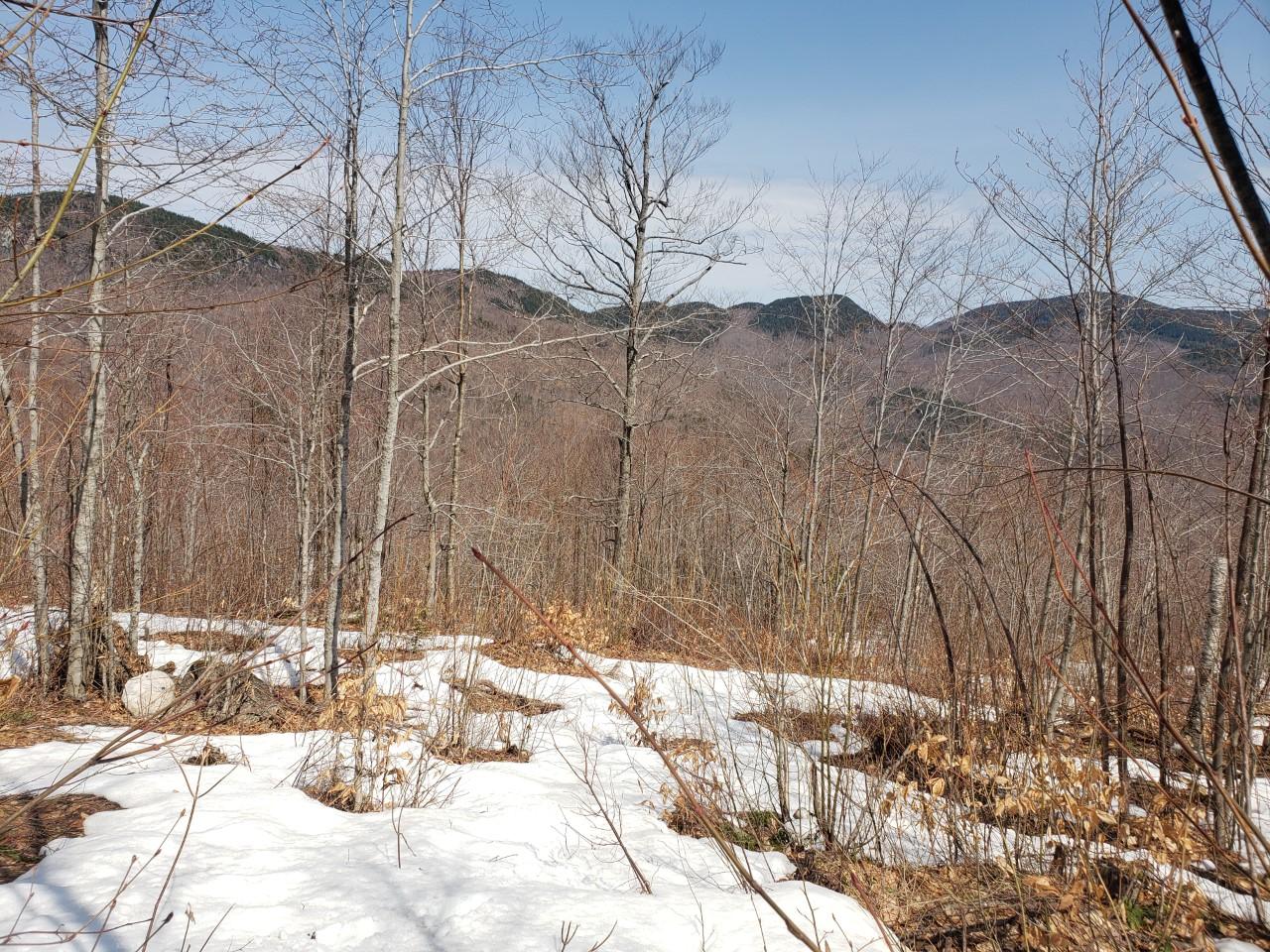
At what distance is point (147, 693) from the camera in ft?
19.9

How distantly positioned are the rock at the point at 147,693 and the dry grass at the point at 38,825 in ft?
7.96

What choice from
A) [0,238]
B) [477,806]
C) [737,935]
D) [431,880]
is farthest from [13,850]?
[0,238]

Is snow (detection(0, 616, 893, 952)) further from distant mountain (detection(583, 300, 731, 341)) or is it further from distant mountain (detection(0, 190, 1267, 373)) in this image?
distant mountain (detection(583, 300, 731, 341))

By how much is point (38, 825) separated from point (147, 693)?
2.98 metres

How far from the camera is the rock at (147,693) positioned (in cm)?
599

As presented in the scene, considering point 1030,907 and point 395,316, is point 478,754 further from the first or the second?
point 1030,907

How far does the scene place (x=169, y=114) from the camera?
279 centimetres

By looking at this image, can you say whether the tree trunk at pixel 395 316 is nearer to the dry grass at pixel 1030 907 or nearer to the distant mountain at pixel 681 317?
the dry grass at pixel 1030 907

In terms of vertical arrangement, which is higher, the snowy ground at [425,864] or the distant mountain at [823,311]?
the distant mountain at [823,311]

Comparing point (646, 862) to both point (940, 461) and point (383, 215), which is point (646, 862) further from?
point (940, 461)

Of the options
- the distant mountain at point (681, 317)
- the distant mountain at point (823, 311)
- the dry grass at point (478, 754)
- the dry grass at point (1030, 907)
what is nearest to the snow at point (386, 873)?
the dry grass at point (1030, 907)

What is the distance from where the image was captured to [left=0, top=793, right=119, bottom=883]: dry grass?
2941 millimetres

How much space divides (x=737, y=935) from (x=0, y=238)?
5199 mm

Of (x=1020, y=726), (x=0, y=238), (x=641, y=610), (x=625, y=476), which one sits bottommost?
(x=641, y=610)
